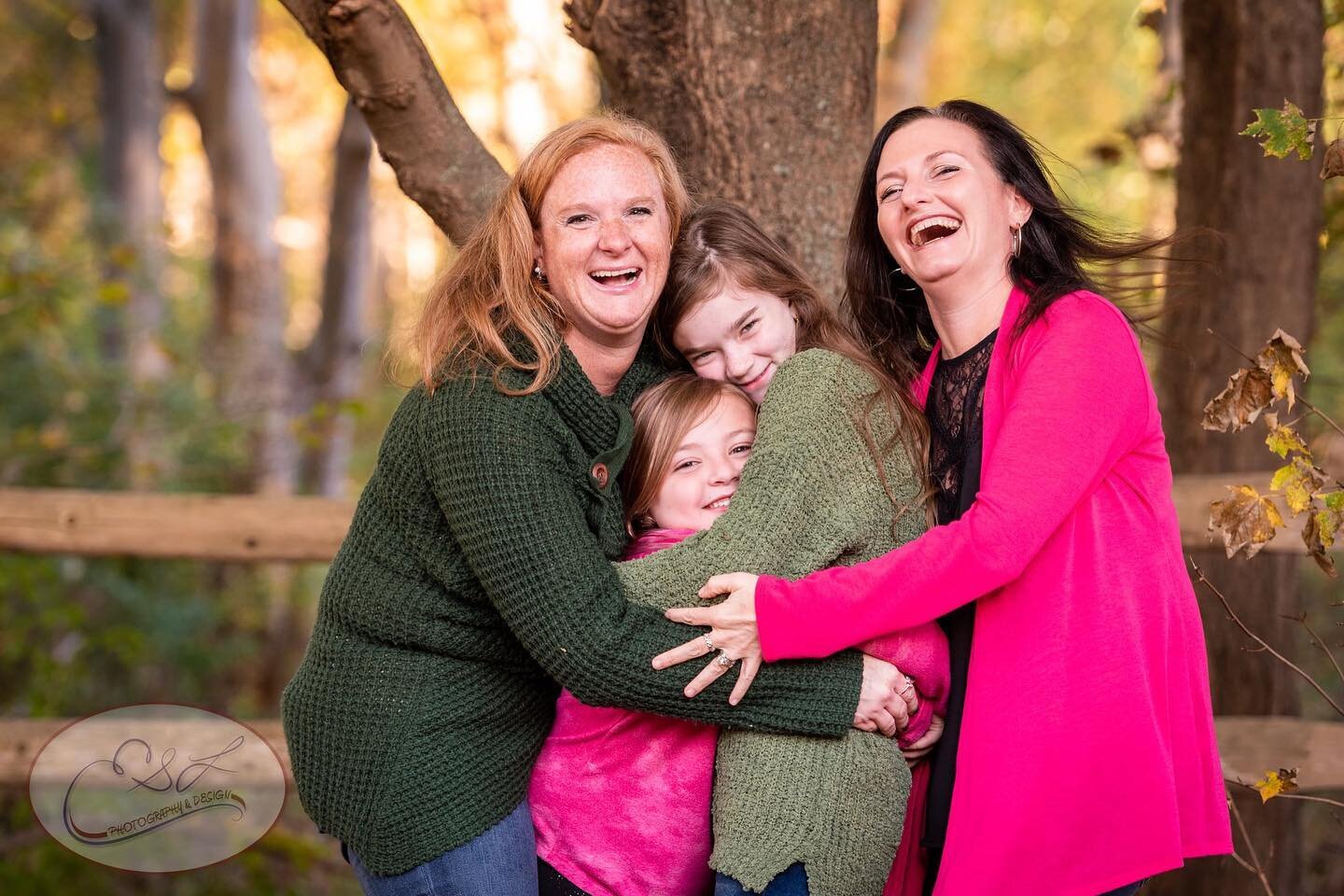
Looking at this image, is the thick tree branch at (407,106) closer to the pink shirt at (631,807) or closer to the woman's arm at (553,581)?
the woman's arm at (553,581)

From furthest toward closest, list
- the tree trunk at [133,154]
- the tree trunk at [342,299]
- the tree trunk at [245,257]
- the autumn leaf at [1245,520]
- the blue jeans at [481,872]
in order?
the tree trunk at [133,154]
the tree trunk at [245,257]
the tree trunk at [342,299]
the autumn leaf at [1245,520]
the blue jeans at [481,872]

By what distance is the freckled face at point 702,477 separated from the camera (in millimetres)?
2562

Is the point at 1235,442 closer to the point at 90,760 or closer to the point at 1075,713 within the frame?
the point at 1075,713

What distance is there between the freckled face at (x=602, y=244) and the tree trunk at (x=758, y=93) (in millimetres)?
644

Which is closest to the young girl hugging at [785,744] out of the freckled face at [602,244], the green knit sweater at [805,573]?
the green knit sweater at [805,573]

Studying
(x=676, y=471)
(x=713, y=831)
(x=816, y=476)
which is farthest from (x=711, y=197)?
(x=713, y=831)

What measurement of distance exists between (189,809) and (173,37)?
49.6 ft

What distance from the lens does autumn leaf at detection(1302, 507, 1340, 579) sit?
8.29 ft

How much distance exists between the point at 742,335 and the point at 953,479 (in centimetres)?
61

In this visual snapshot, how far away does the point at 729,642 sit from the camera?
2.21m

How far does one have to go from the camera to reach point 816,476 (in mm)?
2289

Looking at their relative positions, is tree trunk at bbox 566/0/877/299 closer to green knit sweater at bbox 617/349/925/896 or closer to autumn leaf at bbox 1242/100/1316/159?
green knit sweater at bbox 617/349/925/896

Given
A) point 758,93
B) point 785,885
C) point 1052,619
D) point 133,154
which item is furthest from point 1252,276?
point 133,154

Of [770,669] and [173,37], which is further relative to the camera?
[173,37]
